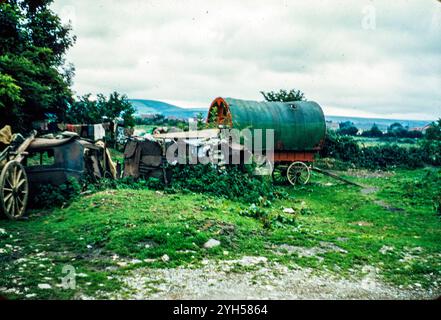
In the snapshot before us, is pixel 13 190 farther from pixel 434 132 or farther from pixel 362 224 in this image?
pixel 434 132

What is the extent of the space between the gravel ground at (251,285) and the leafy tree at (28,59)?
20.3ft

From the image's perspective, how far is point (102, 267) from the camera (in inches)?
170

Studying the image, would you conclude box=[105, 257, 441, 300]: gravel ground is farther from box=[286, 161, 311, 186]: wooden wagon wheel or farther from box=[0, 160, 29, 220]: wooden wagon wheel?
box=[286, 161, 311, 186]: wooden wagon wheel

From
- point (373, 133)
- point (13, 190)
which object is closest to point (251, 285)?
point (13, 190)

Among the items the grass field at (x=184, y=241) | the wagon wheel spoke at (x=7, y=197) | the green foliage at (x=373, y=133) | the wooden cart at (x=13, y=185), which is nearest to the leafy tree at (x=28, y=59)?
the wooden cart at (x=13, y=185)

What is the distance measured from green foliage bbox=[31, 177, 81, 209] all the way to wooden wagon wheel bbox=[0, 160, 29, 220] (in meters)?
0.42

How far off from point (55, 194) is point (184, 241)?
13.7 feet

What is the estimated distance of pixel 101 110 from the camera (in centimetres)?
2064

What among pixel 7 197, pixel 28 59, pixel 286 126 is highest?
pixel 28 59

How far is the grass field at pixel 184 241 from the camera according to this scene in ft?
13.8

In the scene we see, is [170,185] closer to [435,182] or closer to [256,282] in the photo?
[256,282]

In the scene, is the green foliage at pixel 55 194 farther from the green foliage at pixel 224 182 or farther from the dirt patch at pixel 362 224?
the dirt patch at pixel 362 224

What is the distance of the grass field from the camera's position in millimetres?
4211
